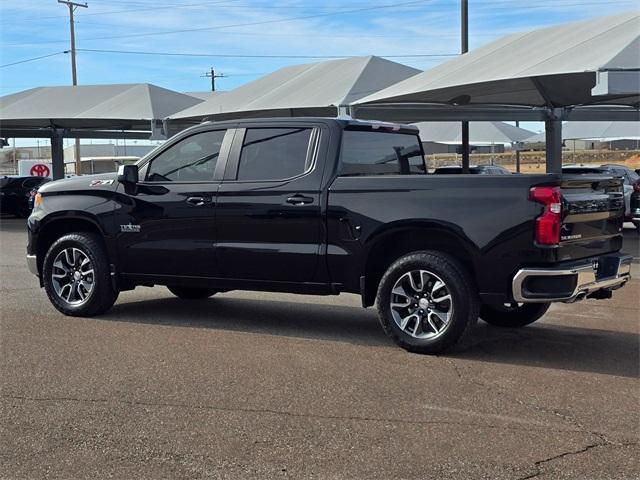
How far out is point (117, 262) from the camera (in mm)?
7676

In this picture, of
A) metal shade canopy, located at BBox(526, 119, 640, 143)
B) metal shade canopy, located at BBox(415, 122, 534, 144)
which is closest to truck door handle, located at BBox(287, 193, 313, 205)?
metal shade canopy, located at BBox(415, 122, 534, 144)

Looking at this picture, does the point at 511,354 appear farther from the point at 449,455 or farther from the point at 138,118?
the point at 138,118

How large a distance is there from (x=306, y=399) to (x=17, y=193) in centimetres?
2422

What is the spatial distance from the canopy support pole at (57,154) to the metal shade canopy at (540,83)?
1572 centimetres

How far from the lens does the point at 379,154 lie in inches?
287

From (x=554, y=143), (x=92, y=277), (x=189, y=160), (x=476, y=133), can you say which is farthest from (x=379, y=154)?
(x=476, y=133)

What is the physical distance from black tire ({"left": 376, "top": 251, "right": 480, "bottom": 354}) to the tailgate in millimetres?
808

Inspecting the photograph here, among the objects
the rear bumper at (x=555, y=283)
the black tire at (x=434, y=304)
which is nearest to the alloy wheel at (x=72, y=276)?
the black tire at (x=434, y=304)

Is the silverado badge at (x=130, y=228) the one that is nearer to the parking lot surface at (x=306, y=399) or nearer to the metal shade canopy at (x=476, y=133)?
the parking lot surface at (x=306, y=399)

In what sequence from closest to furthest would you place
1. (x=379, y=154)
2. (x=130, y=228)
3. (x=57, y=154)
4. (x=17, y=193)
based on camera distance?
(x=379, y=154) → (x=130, y=228) → (x=17, y=193) → (x=57, y=154)

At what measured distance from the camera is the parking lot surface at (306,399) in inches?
161

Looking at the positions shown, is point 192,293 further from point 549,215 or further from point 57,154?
point 57,154

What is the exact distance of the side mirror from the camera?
24.2 feet

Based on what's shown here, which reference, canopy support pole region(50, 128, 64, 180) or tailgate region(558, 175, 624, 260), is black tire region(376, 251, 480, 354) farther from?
canopy support pole region(50, 128, 64, 180)
